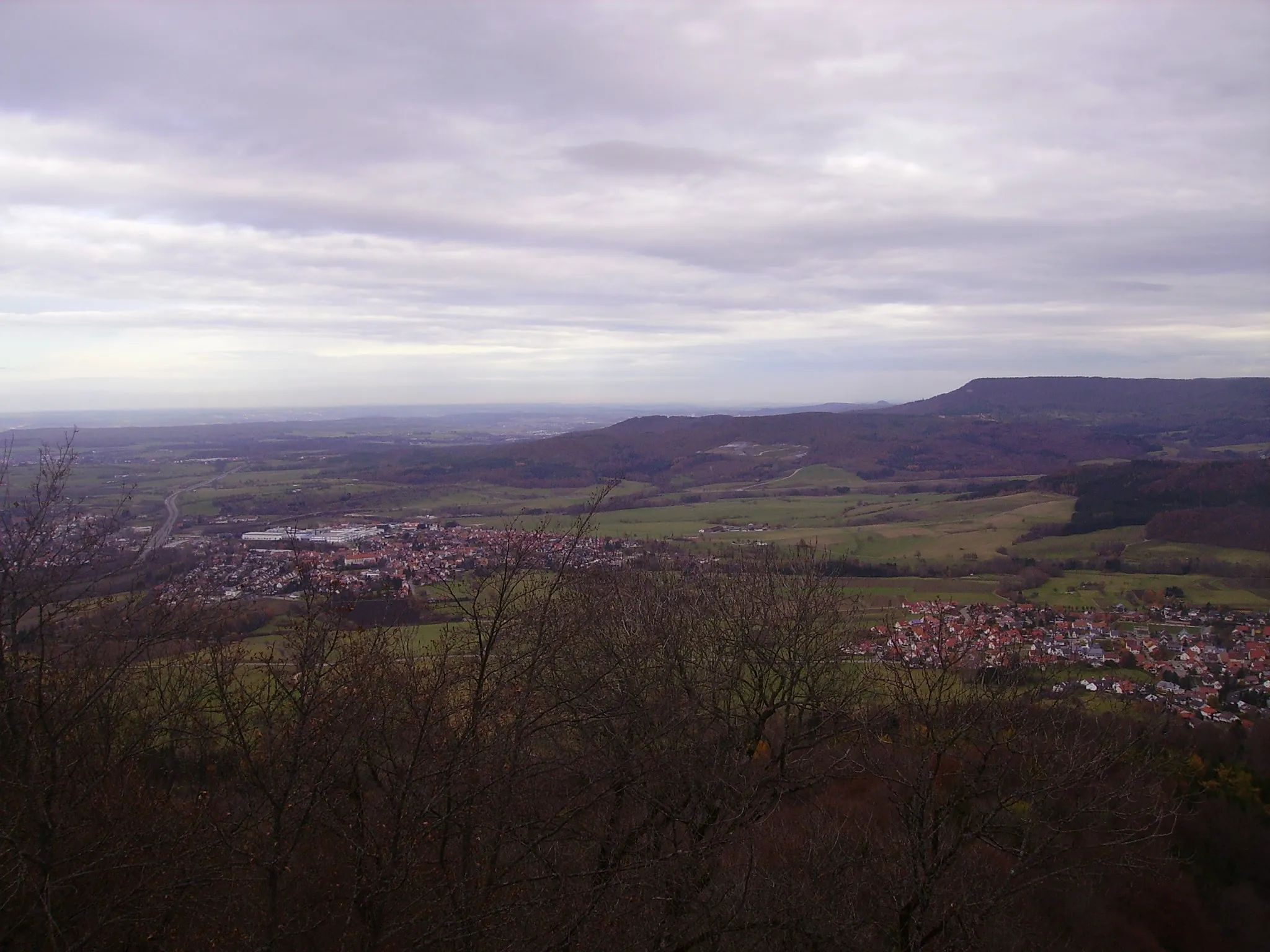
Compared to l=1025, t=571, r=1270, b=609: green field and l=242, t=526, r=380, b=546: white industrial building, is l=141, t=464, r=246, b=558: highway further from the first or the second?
l=1025, t=571, r=1270, b=609: green field

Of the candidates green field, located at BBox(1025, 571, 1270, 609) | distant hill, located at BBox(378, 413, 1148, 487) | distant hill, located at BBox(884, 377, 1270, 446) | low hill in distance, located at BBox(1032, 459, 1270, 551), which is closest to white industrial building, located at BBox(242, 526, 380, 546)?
distant hill, located at BBox(378, 413, 1148, 487)

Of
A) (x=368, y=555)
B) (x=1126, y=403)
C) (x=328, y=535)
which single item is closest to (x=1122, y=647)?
(x=368, y=555)

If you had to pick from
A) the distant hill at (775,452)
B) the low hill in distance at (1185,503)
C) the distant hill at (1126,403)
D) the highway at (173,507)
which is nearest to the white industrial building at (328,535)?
the highway at (173,507)

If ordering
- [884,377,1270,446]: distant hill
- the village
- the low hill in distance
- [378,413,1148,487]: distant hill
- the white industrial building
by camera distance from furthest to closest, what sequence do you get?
[884,377,1270,446]: distant hill
[378,413,1148,487]: distant hill
the low hill in distance
the white industrial building
the village

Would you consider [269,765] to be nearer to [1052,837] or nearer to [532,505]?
[1052,837]

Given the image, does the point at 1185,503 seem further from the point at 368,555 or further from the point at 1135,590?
the point at 368,555

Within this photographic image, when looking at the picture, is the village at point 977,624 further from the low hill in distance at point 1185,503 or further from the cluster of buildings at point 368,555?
the low hill in distance at point 1185,503

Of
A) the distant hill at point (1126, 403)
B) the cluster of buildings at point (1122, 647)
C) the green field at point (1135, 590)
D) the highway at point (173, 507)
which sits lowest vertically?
the green field at point (1135, 590)
